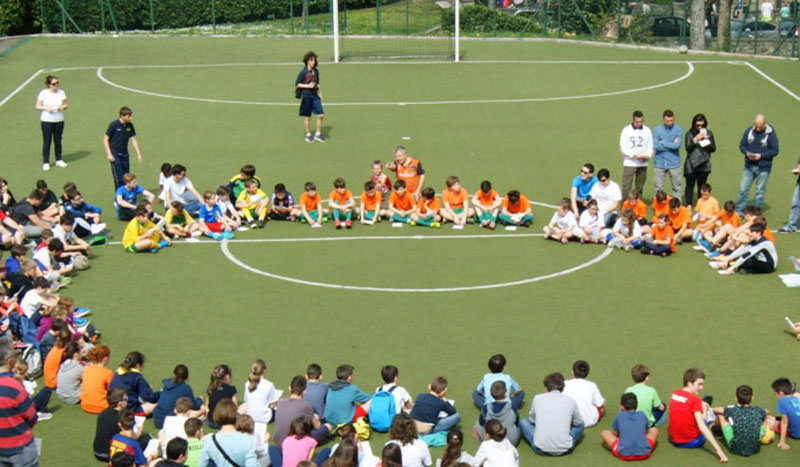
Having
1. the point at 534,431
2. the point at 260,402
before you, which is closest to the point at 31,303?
the point at 260,402

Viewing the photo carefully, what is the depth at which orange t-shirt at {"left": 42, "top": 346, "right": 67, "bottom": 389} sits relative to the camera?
516 inches

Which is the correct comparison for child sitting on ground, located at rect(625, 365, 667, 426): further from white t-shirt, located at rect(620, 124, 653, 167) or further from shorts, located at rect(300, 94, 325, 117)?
shorts, located at rect(300, 94, 325, 117)

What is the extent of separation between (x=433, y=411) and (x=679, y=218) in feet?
27.8

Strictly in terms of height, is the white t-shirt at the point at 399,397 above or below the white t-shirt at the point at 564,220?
below

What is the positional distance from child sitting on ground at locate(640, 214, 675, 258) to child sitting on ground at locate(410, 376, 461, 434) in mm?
7328

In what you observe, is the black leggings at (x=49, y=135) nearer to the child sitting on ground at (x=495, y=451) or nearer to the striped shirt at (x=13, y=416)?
the striped shirt at (x=13, y=416)

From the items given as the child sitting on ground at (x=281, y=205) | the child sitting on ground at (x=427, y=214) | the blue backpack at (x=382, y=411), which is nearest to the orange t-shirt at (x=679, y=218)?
the child sitting on ground at (x=427, y=214)

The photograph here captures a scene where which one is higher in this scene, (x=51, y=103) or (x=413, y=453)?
(x=51, y=103)

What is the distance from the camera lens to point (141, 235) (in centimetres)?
1839

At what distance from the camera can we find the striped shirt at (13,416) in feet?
34.3

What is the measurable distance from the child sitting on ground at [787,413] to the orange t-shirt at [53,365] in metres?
8.86

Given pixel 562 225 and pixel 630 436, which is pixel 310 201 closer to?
pixel 562 225

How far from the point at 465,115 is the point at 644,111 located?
4813 mm

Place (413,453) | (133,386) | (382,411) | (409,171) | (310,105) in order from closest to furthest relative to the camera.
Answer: (413,453), (382,411), (133,386), (409,171), (310,105)
